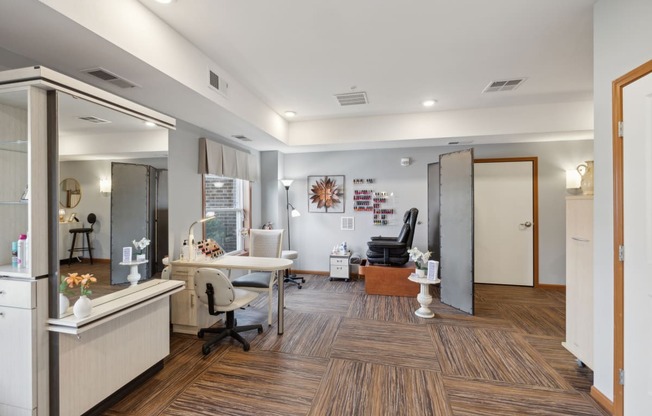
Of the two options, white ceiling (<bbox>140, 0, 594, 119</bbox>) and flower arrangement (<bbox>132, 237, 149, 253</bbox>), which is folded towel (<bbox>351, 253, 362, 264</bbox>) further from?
flower arrangement (<bbox>132, 237, 149, 253</bbox>)

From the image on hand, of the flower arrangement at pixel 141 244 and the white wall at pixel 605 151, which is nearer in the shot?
the white wall at pixel 605 151

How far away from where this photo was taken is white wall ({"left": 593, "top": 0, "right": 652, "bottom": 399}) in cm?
177

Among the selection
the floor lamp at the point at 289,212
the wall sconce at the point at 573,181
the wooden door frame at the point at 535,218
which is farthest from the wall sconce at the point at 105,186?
the wall sconce at the point at 573,181

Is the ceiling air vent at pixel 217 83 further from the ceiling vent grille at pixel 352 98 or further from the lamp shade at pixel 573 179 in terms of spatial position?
the lamp shade at pixel 573 179

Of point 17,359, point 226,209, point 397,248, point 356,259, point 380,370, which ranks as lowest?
point 380,370

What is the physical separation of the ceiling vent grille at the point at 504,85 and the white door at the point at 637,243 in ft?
5.56

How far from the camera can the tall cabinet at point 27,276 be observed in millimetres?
1626

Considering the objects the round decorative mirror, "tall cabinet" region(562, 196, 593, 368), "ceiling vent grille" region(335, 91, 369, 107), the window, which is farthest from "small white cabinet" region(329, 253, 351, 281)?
the round decorative mirror

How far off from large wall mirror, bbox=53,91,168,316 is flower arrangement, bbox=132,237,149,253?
4cm

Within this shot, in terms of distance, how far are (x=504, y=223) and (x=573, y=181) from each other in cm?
120

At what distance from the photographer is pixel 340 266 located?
5270 millimetres

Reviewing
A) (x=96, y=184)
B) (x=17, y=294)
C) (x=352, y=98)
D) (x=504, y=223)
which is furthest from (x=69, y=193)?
(x=504, y=223)

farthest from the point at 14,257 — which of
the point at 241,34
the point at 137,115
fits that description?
the point at 241,34

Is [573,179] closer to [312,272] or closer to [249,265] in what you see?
[312,272]
